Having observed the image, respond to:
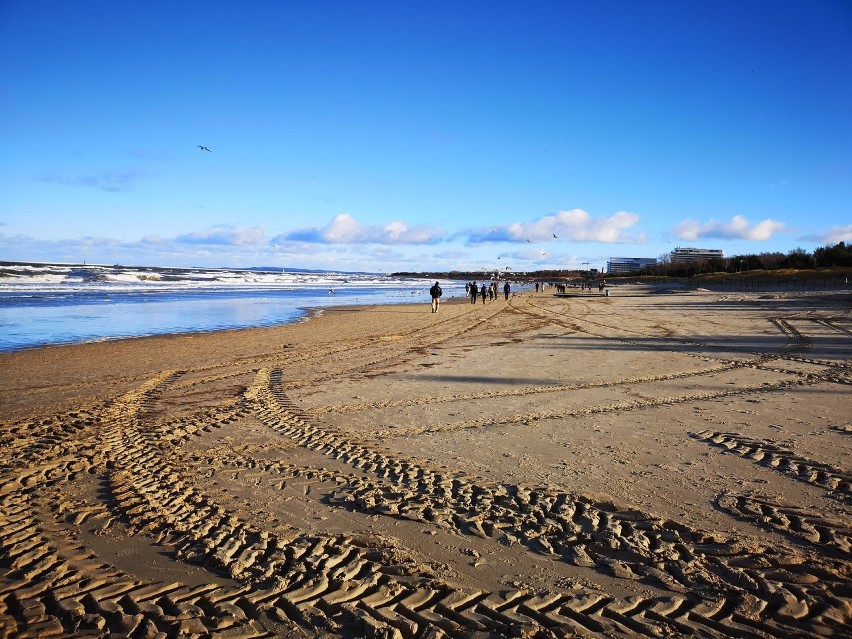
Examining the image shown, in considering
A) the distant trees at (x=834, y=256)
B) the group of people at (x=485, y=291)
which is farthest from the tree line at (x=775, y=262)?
the group of people at (x=485, y=291)

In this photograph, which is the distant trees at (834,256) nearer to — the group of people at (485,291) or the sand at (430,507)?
the group of people at (485,291)

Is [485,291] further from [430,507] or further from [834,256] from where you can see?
[834,256]

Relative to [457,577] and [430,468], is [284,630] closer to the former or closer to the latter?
[457,577]

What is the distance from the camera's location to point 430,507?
455cm

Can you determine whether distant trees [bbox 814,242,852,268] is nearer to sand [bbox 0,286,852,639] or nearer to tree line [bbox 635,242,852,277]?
tree line [bbox 635,242,852,277]

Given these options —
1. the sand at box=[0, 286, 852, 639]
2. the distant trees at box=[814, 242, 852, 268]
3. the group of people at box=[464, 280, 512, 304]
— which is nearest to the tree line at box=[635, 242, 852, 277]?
the distant trees at box=[814, 242, 852, 268]

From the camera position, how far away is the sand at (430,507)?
316cm

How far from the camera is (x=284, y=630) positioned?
301 centimetres

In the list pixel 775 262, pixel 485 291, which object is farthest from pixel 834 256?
pixel 485 291

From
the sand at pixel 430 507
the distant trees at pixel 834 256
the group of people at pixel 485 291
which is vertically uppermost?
the distant trees at pixel 834 256

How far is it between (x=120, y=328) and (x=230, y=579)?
20084mm

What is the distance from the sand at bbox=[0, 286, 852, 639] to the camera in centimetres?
316

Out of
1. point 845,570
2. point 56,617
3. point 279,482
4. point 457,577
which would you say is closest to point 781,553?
point 845,570

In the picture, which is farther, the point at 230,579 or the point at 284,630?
the point at 230,579
